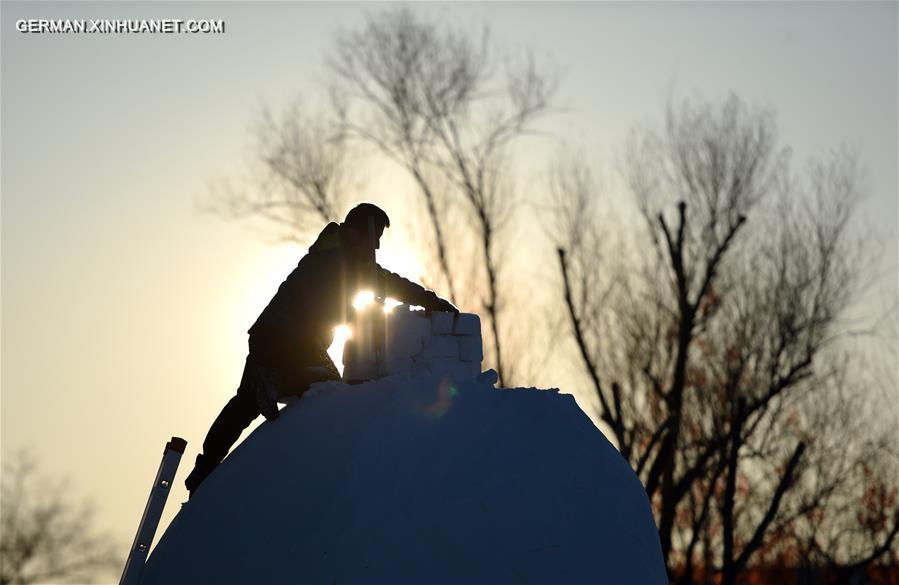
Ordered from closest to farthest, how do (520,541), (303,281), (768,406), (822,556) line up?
(520,541) → (303,281) → (768,406) → (822,556)

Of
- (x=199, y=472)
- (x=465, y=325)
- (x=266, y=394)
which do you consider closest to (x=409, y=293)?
(x=465, y=325)

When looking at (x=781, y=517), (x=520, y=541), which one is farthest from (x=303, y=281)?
(x=781, y=517)

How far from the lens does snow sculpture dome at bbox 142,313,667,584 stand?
10.0 meters

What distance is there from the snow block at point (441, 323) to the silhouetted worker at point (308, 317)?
62 cm

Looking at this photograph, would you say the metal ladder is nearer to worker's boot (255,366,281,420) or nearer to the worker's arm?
worker's boot (255,366,281,420)

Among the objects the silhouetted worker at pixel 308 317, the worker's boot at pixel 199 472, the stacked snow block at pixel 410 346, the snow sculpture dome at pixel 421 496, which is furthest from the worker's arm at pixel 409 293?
the worker's boot at pixel 199 472

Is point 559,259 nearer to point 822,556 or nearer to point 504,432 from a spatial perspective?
point 822,556

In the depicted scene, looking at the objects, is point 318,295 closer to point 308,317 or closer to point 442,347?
point 308,317

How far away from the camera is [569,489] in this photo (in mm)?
10727

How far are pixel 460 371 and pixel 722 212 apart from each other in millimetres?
15055

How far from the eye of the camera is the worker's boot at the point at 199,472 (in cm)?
1207

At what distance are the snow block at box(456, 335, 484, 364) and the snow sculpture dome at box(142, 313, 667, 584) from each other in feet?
0.24

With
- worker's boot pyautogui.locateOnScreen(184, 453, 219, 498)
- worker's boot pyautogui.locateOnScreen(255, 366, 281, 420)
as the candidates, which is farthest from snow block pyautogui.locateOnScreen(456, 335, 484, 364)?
worker's boot pyautogui.locateOnScreen(184, 453, 219, 498)

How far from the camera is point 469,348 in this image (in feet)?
38.4
